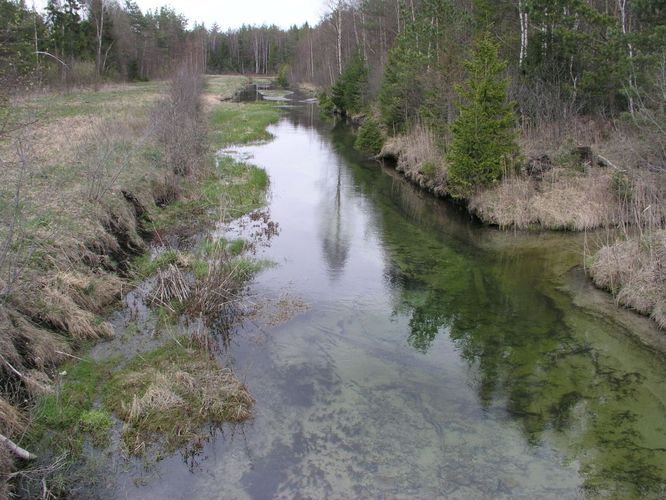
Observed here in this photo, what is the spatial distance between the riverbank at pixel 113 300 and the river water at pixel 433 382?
0.73 metres

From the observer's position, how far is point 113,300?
10.8m

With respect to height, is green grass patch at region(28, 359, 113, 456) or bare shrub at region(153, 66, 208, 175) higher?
bare shrub at region(153, 66, 208, 175)

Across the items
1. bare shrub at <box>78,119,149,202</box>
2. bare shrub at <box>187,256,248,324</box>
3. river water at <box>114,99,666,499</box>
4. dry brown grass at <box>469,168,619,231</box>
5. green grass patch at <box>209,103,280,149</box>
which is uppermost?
green grass patch at <box>209,103,280,149</box>

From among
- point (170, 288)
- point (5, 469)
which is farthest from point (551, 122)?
point (5, 469)

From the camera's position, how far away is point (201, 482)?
21.9ft

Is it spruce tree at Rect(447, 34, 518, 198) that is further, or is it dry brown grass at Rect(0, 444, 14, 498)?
spruce tree at Rect(447, 34, 518, 198)

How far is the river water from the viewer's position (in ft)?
22.4

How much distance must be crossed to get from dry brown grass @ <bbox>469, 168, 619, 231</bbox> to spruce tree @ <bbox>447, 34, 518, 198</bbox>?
70 centimetres

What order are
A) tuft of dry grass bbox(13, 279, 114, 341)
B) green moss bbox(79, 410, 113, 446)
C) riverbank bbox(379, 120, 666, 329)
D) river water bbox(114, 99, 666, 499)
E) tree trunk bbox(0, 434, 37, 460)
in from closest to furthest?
tree trunk bbox(0, 434, 37, 460), river water bbox(114, 99, 666, 499), green moss bbox(79, 410, 113, 446), tuft of dry grass bbox(13, 279, 114, 341), riverbank bbox(379, 120, 666, 329)

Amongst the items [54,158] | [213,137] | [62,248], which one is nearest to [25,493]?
[62,248]

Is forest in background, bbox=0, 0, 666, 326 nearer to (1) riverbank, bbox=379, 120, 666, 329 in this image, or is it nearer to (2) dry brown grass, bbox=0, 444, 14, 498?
(1) riverbank, bbox=379, 120, 666, 329

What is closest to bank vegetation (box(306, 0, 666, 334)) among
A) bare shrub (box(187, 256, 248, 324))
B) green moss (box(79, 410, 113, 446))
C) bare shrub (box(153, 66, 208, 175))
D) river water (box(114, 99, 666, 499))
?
river water (box(114, 99, 666, 499))

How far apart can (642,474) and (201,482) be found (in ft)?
17.9

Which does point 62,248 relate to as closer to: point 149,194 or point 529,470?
point 149,194
